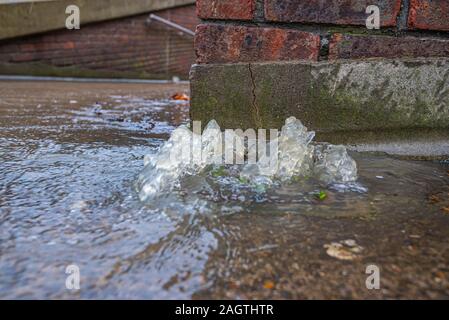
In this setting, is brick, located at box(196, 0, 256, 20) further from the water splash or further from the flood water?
the flood water

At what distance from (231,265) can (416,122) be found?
1035 mm

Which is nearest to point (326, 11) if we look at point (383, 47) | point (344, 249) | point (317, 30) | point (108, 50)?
point (317, 30)

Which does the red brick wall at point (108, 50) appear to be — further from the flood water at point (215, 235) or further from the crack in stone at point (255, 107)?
the crack in stone at point (255, 107)

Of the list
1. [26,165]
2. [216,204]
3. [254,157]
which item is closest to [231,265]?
[216,204]

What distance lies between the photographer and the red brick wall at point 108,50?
520cm

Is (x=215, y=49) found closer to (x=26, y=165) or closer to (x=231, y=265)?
(x=26, y=165)

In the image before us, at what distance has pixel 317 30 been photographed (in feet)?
4.57

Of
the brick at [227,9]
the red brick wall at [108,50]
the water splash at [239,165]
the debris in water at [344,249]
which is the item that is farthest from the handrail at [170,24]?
the debris in water at [344,249]

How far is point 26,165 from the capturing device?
1.21 m

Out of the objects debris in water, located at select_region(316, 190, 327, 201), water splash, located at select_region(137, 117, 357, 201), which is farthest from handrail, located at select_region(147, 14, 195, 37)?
debris in water, located at select_region(316, 190, 327, 201)

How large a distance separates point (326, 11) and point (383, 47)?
0.77ft

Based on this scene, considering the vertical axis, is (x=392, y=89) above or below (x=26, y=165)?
above

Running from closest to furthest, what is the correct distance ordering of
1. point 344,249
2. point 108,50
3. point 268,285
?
1. point 268,285
2. point 344,249
3. point 108,50

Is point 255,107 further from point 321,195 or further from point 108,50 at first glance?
point 108,50
